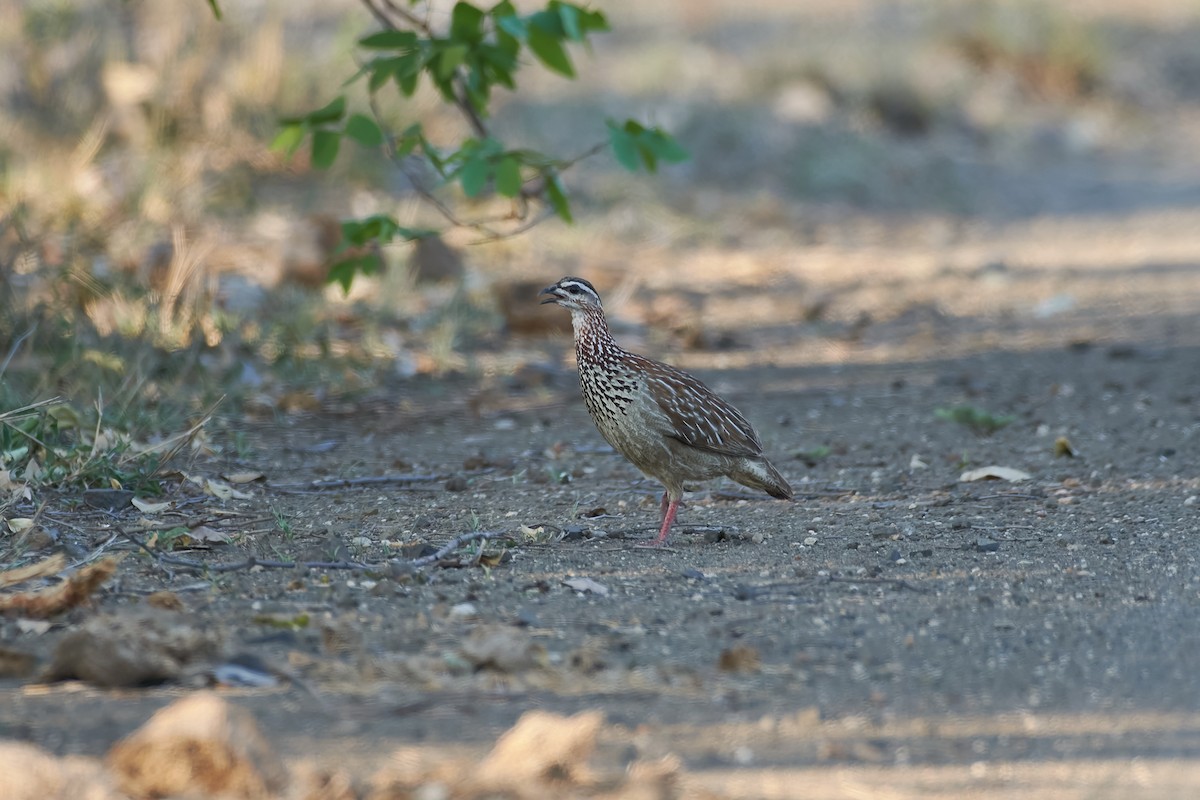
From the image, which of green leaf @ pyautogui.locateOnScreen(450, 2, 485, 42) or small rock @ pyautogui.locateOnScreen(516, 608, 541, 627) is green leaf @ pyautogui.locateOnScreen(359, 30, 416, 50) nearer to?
green leaf @ pyautogui.locateOnScreen(450, 2, 485, 42)

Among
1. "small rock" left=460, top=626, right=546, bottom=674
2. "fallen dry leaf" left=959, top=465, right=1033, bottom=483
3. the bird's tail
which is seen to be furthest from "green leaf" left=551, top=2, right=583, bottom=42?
"small rock" left=460, top=626, right=546, bottom=674

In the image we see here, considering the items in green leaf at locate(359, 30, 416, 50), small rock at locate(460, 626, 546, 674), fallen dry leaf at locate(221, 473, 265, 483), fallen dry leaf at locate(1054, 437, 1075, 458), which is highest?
green leaf at locate(359, 30, 416, 50)

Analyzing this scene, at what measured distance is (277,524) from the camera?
18.5 feet

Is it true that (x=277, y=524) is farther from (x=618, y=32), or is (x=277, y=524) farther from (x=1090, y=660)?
(x=618, y=32)

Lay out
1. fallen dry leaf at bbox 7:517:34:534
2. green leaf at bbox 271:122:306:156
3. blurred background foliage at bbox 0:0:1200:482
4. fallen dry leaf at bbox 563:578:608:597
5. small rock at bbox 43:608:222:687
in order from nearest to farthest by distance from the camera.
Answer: small rock at bbox 43:608:222:687 < fallen dry leaf at bbox 563:578:608:597 < fallen dry leaf at bbox 7:517:34:534 < green leaf at bbox 271:122:306:156 < blurred background foliage at bbox 0:0:1200:482

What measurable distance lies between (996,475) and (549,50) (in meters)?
2.57

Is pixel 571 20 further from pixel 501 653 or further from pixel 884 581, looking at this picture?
pixel 501 653

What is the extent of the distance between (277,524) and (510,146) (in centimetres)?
740

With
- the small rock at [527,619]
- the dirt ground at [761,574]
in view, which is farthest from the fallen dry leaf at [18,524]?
the small rock at [527,619]

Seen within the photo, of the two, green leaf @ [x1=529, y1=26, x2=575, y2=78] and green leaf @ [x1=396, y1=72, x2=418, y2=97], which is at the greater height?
green leaf @ [x1=529, y1=26, x2=575, y2=78]

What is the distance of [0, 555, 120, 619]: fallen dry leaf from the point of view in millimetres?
4359

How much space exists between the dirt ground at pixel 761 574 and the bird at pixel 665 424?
22 cm

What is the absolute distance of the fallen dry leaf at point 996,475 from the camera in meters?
6.45

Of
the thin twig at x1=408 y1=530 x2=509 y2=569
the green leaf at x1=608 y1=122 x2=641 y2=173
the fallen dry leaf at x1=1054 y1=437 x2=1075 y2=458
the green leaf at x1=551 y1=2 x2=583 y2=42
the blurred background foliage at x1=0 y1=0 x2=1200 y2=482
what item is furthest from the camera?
the blurred background foliage at x1=0 y1=0 x2=1200 y2=482
